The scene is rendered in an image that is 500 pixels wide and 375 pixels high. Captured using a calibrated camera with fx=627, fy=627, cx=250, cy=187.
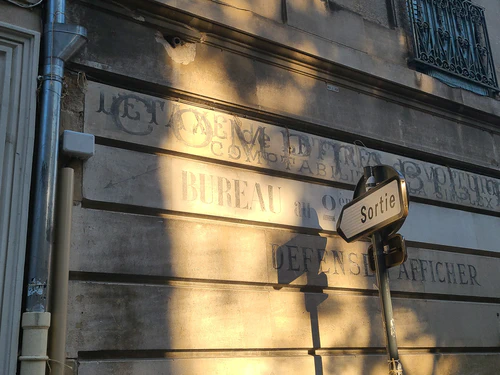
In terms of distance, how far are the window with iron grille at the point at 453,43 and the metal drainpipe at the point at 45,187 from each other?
18.1ft

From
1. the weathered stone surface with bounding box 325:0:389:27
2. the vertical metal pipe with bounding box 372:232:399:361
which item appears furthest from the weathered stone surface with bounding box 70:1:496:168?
the vertical metal pipe with bounding box 372:232:399:361

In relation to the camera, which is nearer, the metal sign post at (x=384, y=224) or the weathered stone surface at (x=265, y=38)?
the metal sign post at (x=384, y=224)

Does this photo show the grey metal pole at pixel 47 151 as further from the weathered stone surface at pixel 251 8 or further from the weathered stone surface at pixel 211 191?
the weathered stone surface at pixel 251 8

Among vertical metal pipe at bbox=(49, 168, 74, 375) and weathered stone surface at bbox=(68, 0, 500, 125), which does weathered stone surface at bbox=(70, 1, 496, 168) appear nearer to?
weathered stone surface at bbox=(68, 0, 500, 125)

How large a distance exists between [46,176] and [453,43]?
7.40 m

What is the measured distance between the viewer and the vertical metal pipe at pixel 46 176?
16.8ft

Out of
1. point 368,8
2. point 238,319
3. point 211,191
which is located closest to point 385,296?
point 238,319

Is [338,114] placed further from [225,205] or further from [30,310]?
[30,310]

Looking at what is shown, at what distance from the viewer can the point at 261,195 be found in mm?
6891

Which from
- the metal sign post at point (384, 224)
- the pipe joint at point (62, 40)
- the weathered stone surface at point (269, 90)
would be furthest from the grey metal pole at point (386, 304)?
the pipe joint at point (62, 40)

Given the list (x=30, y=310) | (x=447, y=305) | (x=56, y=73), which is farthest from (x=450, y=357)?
(x=56, y=73)

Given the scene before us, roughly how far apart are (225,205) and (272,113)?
144cm

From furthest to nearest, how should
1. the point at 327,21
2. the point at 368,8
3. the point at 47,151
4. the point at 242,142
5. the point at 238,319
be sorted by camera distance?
the point at 368,8 → the point at 327,21 → the point at 242,142 → the point at 238,319 → the point at 47,151

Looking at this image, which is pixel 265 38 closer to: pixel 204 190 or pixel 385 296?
pixel 204 190
